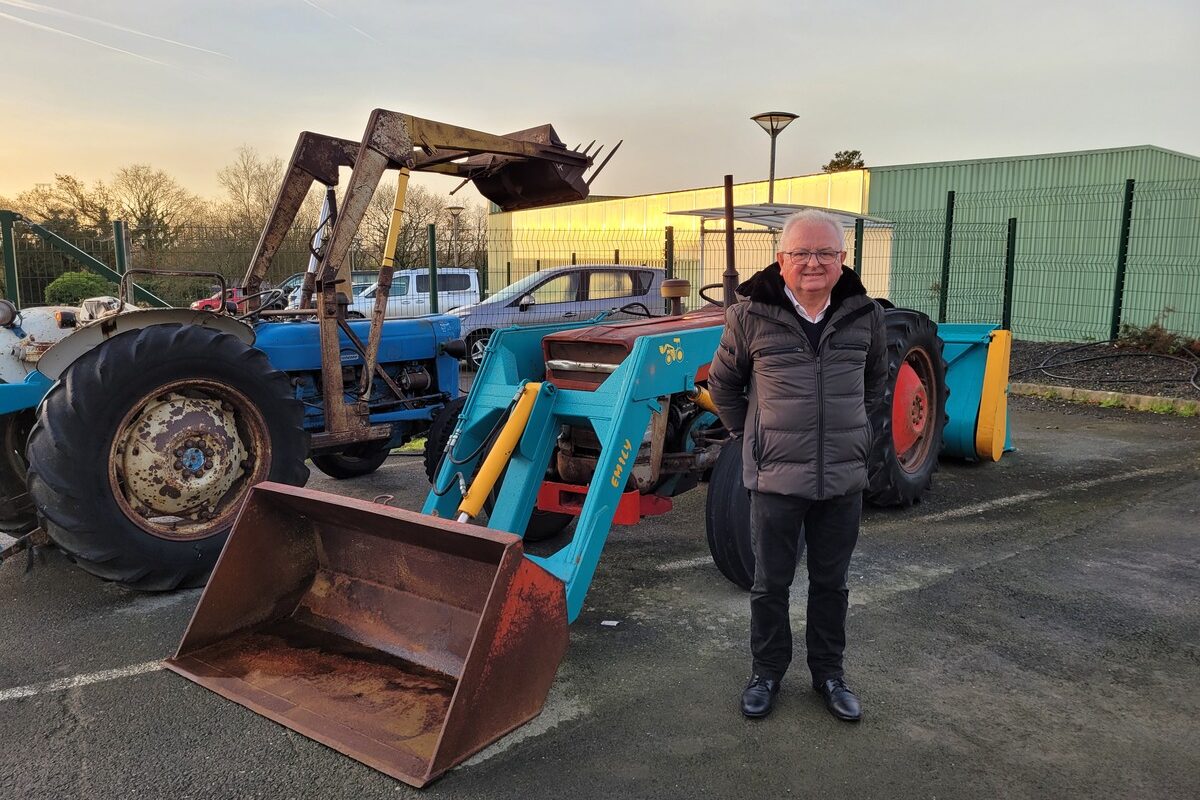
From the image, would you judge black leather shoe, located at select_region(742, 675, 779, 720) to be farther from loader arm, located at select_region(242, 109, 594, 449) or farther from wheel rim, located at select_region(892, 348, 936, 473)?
loader arm, located at select_region(242, 109, 594, 449)

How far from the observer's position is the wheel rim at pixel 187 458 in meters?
3.90

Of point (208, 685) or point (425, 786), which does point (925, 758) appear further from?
point (208, 685)

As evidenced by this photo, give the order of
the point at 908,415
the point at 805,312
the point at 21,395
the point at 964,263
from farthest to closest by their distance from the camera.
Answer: the point at 964,263, the point at 908,415, the point at 21,395, the point at 805,312

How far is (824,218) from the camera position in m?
Result: 2.75

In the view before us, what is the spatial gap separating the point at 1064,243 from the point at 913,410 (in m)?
10.8

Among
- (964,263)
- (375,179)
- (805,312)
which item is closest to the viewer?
(805,312)

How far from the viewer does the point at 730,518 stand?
12.3 ft

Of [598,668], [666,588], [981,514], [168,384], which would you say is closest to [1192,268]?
[981,514]

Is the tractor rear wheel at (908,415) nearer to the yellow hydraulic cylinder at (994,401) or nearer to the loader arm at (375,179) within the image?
the yellow hydraulic cylinder at (994,401)

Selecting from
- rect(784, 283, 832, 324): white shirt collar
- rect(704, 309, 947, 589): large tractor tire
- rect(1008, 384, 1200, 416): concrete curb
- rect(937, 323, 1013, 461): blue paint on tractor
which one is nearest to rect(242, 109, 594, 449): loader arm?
rect(704, 309, 947, 589): large tractor tire

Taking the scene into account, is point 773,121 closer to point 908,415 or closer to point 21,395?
point 908,415

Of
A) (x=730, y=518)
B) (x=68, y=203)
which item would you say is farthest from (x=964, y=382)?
(x=68, y=203)

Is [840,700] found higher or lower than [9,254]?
lower

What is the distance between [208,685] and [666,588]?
202 cm
